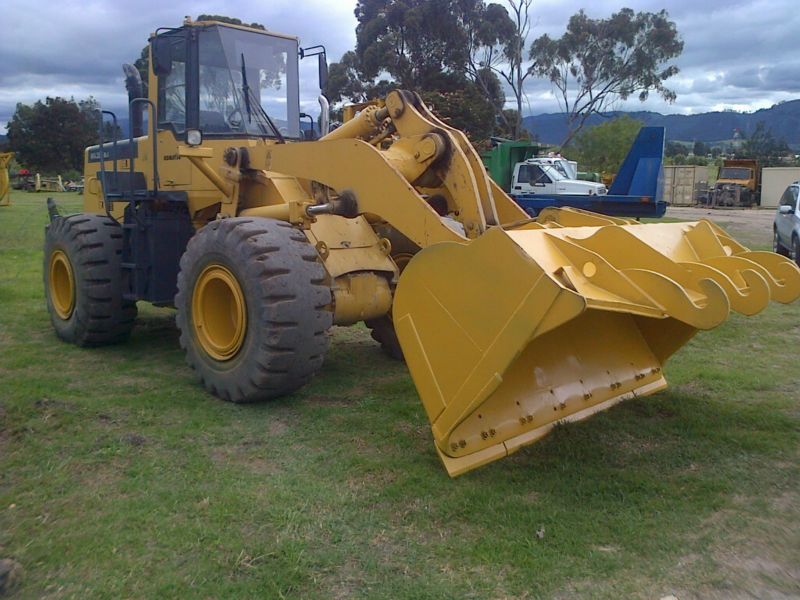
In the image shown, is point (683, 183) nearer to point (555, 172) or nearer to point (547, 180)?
point (555, 172)

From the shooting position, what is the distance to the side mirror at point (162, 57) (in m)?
6.59

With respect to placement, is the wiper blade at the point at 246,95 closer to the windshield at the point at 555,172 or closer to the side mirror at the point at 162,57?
the side mirror at the point at 162,57

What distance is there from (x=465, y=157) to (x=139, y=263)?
3.47 m

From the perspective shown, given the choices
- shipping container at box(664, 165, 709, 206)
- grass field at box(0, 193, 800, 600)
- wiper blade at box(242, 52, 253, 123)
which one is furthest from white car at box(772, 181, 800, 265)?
shipping container at box(664, 165, 709, 206)

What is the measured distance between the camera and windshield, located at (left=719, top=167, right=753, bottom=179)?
132 feet

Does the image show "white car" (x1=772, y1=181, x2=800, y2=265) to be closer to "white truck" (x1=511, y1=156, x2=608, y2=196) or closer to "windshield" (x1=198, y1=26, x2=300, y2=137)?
"windshield" (x1=198, y1=26, x2=300, y2=137)

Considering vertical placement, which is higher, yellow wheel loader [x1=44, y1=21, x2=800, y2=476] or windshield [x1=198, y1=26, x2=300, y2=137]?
windshield [x1=198, y1=26, x2=300, y2=137]

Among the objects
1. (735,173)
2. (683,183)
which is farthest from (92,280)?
(735,173)

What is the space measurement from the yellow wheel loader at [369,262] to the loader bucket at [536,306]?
0.01 metres

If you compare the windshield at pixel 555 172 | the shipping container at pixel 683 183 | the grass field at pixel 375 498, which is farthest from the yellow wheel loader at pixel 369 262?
the shipping container at pixel 683 183

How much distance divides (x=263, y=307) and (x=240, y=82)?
2.70m

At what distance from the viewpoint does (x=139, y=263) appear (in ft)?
23.1

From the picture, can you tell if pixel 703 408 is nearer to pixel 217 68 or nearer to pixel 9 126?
pixel 217 68

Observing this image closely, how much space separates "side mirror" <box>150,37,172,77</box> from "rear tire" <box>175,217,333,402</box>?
1.83m
